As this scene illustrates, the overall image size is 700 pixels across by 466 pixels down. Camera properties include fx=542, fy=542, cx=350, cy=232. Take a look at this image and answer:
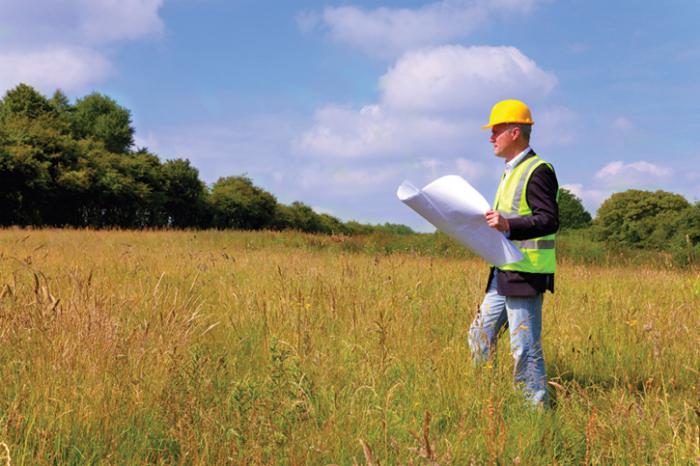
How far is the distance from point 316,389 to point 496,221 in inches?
53.9

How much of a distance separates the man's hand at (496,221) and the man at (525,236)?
11cm

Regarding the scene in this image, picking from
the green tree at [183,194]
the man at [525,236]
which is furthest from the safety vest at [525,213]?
the green tree at [183,194]

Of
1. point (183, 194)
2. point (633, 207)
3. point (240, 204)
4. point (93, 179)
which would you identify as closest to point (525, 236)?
point (93, 179)

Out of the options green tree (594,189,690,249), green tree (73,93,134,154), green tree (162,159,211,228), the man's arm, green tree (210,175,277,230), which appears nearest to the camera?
the man's arm

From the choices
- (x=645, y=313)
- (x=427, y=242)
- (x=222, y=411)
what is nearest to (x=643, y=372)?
(x=645, y=313)

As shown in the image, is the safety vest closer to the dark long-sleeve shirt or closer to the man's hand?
the dark long-sleeve shirt

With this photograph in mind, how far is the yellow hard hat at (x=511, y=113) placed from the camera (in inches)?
131

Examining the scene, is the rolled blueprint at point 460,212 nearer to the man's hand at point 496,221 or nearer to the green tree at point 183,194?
the man's hand at point 496,221

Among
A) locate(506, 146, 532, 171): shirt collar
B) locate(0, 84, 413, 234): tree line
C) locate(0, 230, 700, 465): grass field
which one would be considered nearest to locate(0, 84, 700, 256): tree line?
locate(0, 84, 413, 234): tree line

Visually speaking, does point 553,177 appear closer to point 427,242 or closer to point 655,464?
point 655,464

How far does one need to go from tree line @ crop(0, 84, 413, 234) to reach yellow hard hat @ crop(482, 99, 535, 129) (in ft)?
97.9

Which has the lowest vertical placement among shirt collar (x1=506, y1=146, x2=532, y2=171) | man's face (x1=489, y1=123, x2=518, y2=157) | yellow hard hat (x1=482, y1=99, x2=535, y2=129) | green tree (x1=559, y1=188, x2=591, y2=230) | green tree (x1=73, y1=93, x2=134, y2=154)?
shirt collar (x1=506, y1=146, x2=532, y2=171)

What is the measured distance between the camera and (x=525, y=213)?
3283 mm

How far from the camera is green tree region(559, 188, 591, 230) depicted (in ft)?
139
